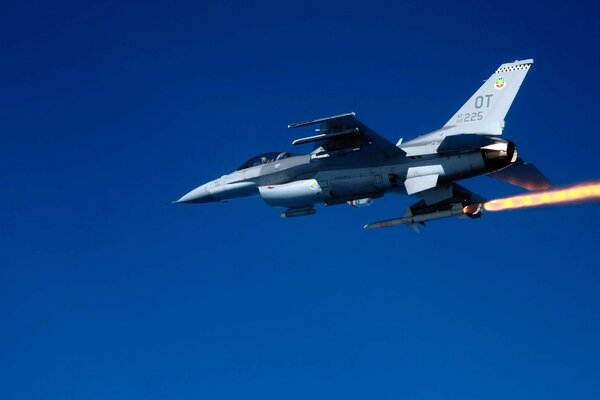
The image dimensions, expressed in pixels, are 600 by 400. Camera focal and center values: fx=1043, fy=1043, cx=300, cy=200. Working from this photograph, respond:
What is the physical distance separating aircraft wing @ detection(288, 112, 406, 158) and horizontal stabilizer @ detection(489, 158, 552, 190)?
3.99 meters

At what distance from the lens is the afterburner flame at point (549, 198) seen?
37062 millimetres

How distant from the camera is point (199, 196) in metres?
42.2

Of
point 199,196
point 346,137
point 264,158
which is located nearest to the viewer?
point 346,137

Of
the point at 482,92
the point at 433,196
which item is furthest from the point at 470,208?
the point at 482,92

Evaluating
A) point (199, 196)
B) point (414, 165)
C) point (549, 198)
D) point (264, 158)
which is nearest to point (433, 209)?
point (414, 165)

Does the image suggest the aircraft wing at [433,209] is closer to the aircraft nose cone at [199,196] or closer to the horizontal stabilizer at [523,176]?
the horizontal stabilizer at [523,176]

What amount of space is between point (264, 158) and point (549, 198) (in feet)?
36.5

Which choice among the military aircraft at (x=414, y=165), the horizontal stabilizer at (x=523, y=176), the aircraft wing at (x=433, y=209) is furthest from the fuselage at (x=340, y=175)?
the horizontal stabilizer at (x=523, y=176)

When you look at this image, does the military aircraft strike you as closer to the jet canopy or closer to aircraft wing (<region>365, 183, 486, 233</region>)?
aircraft wing (<region>365, 183, 486, 233</region>)

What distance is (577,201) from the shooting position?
37156 millimetres

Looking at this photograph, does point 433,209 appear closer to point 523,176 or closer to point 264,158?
point 523,176

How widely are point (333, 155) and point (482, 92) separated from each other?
5.91 metres

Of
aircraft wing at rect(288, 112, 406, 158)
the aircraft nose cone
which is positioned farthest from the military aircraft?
the aircraft nose cone

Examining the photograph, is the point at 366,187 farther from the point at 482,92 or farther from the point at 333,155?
the point at 482,92
